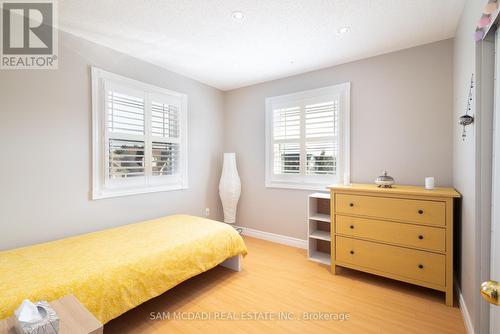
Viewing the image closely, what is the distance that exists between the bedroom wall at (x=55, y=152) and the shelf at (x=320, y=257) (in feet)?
7.20

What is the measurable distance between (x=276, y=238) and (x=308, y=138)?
163 cm

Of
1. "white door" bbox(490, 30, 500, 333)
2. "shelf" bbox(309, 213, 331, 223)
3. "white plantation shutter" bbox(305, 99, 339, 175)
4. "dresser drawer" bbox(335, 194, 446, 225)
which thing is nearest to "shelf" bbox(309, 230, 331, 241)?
"shelf" bbox(309, 213, 331, 223)

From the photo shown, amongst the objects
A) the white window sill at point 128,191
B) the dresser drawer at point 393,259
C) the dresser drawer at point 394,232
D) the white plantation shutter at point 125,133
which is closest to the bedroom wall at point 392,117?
the dresser drawer at point 394,232

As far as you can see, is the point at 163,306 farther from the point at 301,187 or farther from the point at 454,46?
the point at 454,46

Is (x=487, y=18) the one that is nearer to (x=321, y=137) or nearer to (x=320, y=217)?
(x=321, y=137)

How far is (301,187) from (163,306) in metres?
2.22

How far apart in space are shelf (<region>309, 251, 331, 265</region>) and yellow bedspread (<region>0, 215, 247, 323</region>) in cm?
102

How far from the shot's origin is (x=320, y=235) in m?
2.92

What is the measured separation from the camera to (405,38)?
2391mm

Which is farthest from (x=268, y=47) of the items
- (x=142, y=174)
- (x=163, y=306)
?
(x=163, y=306)

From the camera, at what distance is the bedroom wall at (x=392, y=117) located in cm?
242

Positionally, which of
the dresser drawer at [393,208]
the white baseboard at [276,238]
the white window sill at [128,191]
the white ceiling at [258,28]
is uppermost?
the white ceiling at [258,28]

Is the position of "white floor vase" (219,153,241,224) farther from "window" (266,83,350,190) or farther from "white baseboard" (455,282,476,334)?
"white baseboard" (455,282,476,334)

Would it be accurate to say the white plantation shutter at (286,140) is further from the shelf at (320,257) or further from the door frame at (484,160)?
the door frame at (484,160)
